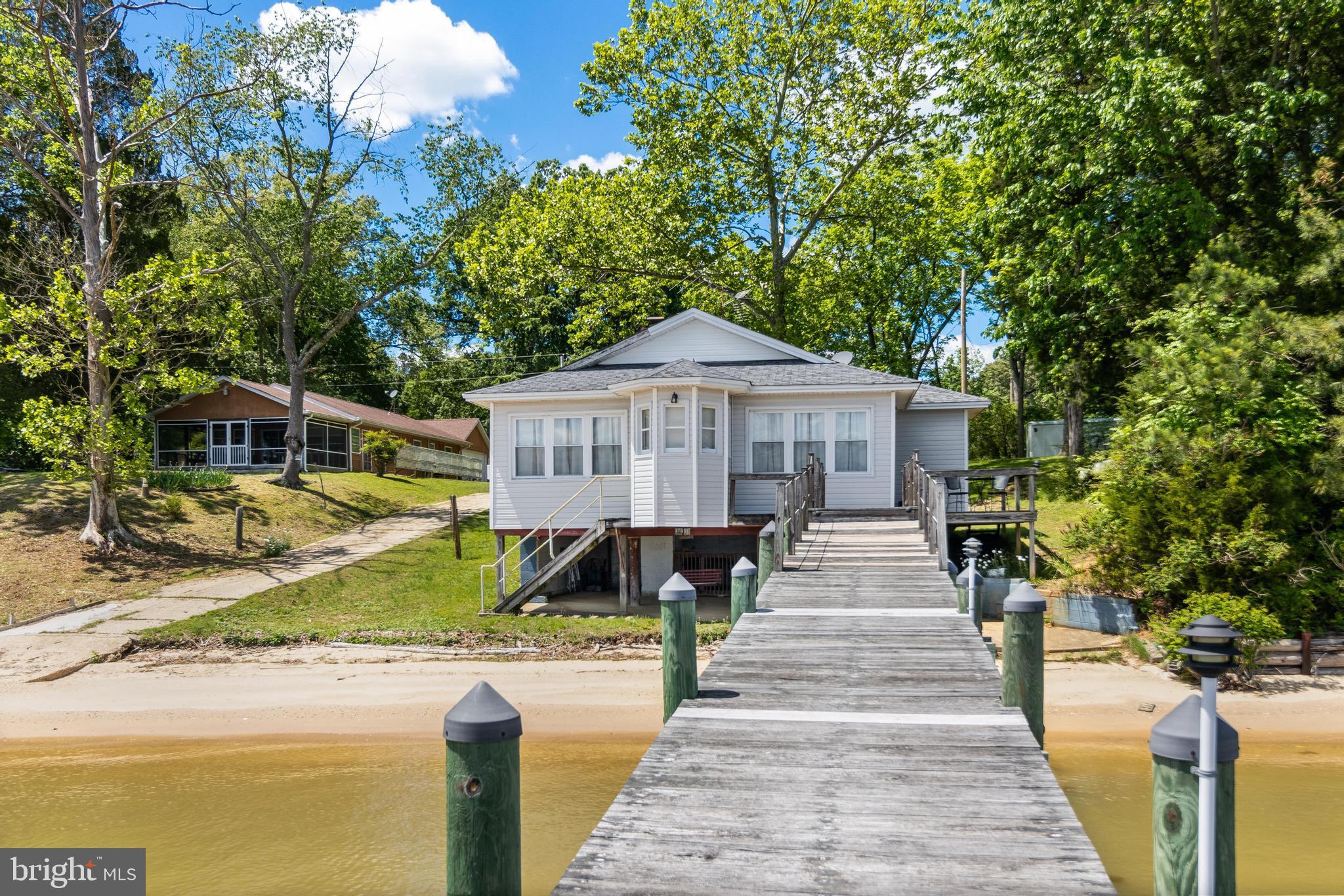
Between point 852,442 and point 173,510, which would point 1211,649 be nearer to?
point 852,442

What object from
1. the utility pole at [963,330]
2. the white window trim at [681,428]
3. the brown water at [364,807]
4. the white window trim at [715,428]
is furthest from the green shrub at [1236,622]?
the utility pole at [963,330]

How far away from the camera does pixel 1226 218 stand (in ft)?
63.7

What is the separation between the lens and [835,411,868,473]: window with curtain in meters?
19.6

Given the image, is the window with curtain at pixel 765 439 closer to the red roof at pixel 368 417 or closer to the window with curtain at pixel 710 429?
the window with curtain at pixel 710 429

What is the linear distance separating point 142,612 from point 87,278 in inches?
380

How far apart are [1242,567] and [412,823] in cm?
1366

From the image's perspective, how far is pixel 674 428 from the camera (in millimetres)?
18734

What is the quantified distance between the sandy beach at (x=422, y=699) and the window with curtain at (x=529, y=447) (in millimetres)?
6051

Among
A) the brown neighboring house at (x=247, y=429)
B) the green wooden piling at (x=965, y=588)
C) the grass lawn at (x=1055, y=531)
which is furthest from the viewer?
the brown neighboring house at (x=247, y=429)

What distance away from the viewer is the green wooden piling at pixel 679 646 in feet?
21.2

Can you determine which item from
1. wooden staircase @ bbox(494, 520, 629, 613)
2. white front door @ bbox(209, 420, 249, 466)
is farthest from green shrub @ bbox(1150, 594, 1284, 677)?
white front door @ bbox(209, 420, 249, 466)

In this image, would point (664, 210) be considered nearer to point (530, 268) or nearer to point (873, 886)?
point (530, 268)

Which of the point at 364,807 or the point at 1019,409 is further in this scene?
the point at 1019,409

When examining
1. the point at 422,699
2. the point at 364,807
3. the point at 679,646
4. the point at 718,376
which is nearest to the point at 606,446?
the point at 718,376
